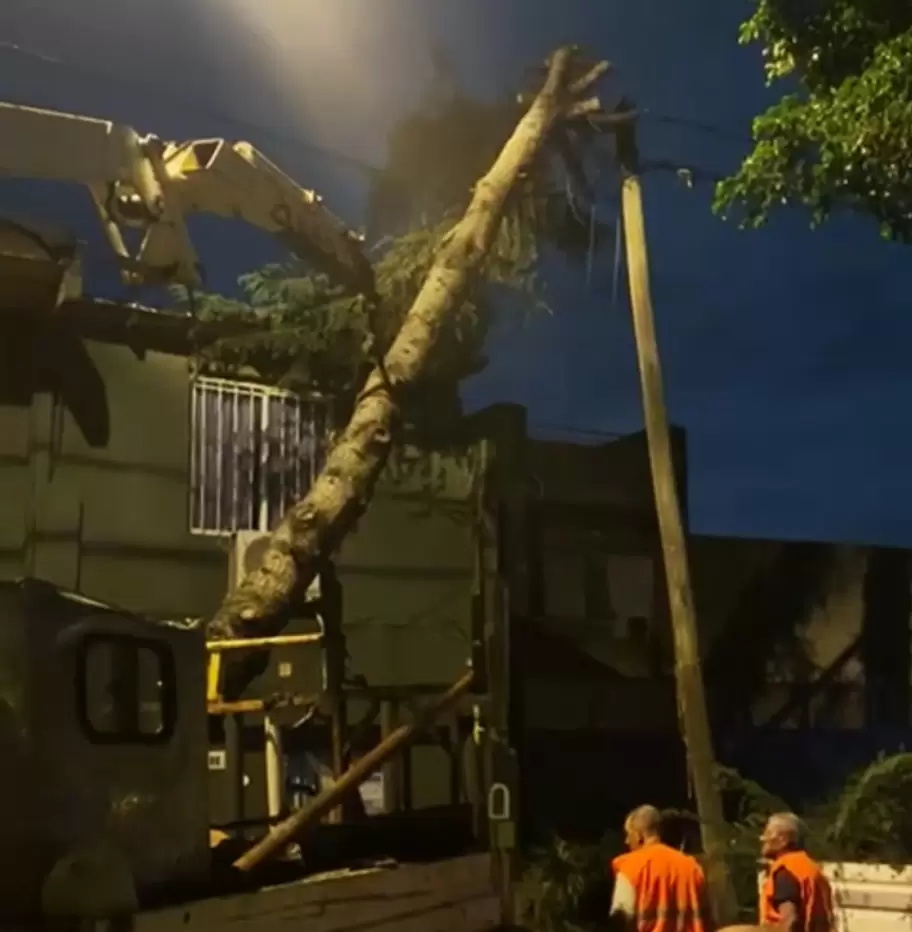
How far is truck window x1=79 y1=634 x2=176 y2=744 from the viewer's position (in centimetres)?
543

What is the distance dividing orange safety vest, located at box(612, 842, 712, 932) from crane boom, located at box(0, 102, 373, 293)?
4.23 m

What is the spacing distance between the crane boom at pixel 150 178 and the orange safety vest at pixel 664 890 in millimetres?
4234

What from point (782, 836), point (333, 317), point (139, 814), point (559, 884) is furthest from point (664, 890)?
point (333, 317)

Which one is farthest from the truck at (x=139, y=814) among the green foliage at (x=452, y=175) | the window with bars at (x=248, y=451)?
the green foliage at (x=452, y=175)

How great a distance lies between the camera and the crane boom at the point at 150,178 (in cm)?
807

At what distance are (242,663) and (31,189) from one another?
45.0 feet

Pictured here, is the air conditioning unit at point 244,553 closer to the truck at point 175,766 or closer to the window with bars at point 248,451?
the window with bars at point 248,451

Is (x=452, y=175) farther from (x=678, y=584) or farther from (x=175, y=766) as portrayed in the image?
(x=175, y=766)

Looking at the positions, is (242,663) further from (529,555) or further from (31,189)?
(31,189)

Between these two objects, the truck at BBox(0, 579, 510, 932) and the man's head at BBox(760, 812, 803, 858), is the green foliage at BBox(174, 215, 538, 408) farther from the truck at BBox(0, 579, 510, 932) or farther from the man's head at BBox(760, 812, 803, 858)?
the truck at BBox(0, 579, 510, 932)

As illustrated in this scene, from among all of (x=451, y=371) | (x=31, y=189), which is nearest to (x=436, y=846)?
(x=451, y=371)

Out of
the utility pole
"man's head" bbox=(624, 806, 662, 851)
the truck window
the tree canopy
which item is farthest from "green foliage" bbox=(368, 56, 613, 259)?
the truck window

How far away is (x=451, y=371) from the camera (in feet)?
53.5

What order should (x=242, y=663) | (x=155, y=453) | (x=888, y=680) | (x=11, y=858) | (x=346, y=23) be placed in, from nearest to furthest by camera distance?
(x=11, y=858), (x=242, y=663), (x=155, y=453), (x=346, y=23), (x=888, y=680)
